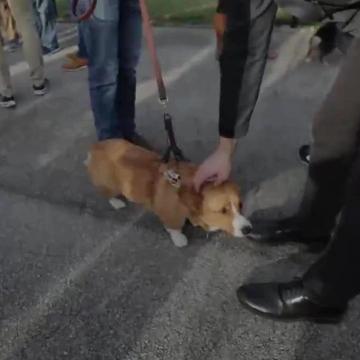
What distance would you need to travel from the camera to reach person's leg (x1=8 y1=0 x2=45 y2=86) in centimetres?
348

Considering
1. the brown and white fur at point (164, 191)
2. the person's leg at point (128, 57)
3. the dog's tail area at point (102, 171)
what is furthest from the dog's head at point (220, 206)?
the person's leg at point (128, 57)

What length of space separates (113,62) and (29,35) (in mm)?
1246

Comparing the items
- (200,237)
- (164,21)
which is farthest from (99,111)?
(164,21)

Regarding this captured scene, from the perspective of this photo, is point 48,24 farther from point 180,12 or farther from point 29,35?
point 180,12

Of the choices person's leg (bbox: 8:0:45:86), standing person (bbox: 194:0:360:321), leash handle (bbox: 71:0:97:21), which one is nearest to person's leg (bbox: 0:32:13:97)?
person's leg (bbox: 8:0:45:86)

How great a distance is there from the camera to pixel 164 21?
5.25 m

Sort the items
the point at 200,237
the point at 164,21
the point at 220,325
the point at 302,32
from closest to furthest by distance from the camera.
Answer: the point at 220,325, the point at 200,237, the point at 302,32, the point at 164,21

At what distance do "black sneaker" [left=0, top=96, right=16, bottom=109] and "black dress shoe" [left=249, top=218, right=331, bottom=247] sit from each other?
2057 mm

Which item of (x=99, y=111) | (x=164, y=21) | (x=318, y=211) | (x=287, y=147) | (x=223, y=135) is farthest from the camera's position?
(x=164, y=21)

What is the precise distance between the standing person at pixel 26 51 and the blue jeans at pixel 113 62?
106cm

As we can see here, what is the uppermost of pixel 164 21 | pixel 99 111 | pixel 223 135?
pixel 223 135

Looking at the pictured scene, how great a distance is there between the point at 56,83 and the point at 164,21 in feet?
5.68

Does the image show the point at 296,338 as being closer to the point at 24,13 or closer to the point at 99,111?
the point at 99,111

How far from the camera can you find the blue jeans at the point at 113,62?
96.4 inches
